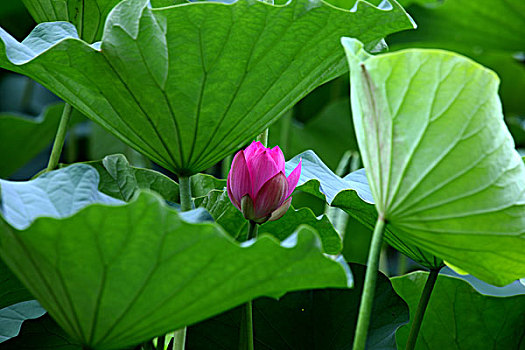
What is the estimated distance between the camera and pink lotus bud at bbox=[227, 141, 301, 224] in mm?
456

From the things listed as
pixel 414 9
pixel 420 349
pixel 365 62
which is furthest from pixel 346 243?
pixel 365 62

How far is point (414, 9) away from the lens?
129 cm

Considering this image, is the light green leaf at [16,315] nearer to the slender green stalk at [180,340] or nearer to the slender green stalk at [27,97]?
the slender green stalk at [180,340]

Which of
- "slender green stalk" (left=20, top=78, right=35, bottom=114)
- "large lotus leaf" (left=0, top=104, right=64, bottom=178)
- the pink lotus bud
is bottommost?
"slender green stalk" (left=20, top=78, right=35, bottom=114)

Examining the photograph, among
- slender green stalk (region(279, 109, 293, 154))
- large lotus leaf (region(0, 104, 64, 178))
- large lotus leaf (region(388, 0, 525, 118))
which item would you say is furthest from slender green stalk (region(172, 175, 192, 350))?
large lotus leaf (region(388, 0, 525, 118))

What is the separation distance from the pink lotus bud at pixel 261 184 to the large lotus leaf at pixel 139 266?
0.38ft

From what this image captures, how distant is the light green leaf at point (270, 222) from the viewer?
0.51 metres

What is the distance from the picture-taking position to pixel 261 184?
1.51 ft

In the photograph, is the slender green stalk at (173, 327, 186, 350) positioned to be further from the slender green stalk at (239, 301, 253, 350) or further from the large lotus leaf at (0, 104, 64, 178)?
the large lotus leaf at (0, 104, 64, 178)

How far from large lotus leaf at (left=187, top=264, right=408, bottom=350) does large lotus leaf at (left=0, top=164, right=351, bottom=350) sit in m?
0.19

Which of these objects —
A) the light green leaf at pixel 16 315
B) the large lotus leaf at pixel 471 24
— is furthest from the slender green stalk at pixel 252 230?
the large lotus leaf at pixel 471 24

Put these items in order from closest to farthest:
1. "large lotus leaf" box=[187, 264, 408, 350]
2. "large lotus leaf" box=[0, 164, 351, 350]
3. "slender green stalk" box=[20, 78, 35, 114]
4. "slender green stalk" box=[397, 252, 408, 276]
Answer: "large lotus leaf" box=[0, 164, 351, 350]
"large lotus leaf" box=[187, 264, 408, 350]
"slender green stalk" box=[397, 252, 408, 276]
"slender green stalk" box=[20, 78, 35, 114]

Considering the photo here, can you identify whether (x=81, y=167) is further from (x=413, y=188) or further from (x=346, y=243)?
(x=346, y=243)

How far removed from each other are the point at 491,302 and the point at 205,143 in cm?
30
